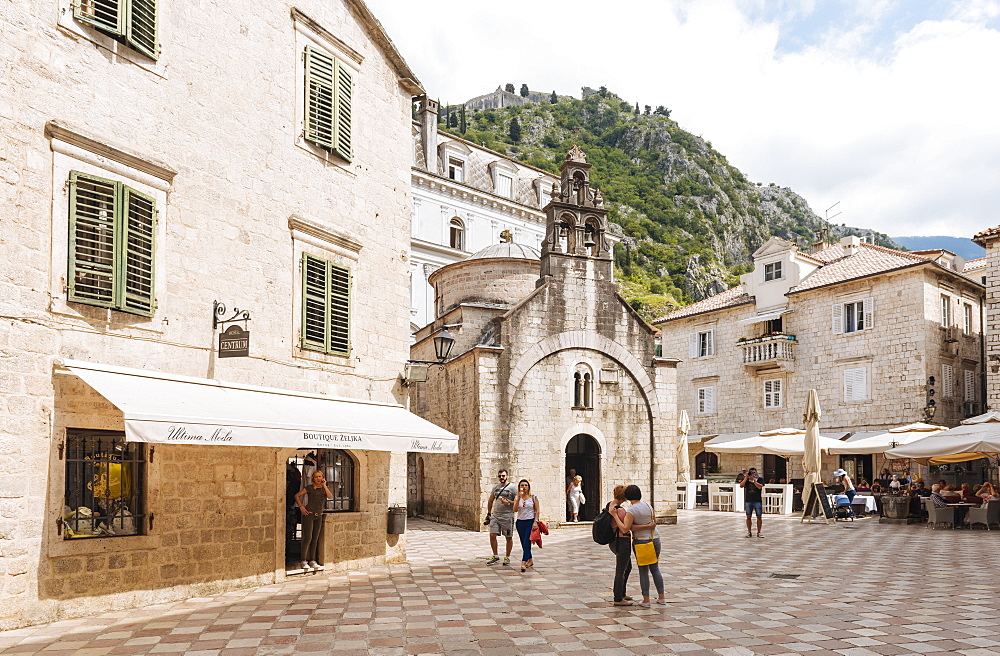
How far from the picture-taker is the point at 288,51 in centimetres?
1266

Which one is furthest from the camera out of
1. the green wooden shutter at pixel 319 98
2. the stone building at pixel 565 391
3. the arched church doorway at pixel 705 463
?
the arched church doorway at pixel 705 463

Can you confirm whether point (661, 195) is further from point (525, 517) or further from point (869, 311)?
point (525, 517)

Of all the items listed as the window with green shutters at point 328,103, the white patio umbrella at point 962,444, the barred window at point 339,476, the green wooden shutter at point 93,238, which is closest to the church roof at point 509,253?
the window with green shutters at point 328,103

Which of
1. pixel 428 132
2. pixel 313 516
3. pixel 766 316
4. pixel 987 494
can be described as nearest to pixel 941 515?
pixel 987 494

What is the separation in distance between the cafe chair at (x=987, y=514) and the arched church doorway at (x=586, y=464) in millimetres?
9697

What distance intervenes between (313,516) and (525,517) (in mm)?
3474

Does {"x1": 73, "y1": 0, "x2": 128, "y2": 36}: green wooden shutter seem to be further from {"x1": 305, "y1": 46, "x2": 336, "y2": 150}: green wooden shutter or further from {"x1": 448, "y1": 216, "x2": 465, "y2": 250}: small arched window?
{"x1": 448, "y1": 216, "x2": 465, "y2": 250}: small arched window

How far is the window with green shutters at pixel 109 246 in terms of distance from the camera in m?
9.11

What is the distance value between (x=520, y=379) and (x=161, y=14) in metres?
12.9

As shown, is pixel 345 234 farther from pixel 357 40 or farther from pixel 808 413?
pixel 808 413

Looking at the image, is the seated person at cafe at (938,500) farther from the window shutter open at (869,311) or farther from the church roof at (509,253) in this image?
the church roof at (509,253)

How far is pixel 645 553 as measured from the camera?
31.4 ft

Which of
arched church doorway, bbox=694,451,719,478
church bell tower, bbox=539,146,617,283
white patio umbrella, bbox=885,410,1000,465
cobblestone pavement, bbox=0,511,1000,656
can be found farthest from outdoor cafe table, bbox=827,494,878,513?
arched church doorway, bbox=694,451,719,478

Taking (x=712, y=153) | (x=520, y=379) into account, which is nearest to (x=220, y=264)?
(x=520, y=379)
